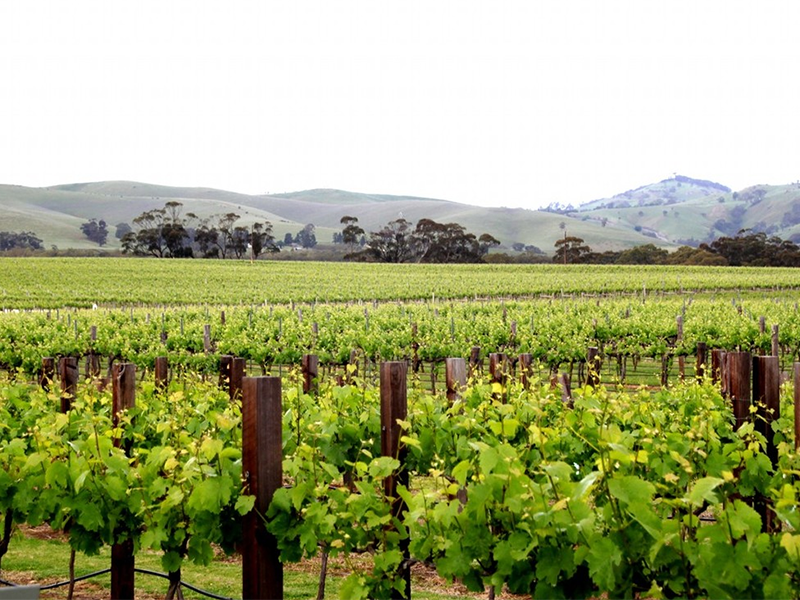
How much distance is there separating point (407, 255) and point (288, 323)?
78.6m

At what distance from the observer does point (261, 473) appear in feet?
12.9

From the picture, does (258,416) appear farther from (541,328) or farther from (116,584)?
(541,328)

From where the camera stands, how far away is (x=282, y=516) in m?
3.97

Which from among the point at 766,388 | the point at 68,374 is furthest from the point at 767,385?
the point at 68,374

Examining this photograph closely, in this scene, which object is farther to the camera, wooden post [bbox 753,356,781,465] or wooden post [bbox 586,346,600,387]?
wooden post [bbox 586,346,600,387]

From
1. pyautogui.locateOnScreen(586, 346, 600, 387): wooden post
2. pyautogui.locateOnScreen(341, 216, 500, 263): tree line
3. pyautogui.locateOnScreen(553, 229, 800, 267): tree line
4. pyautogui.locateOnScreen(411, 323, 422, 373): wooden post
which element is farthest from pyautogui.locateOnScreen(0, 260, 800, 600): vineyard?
pyautogui.locateOnScreen(341, 216, 500, 263): tree line

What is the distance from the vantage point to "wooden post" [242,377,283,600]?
3848 millimetres

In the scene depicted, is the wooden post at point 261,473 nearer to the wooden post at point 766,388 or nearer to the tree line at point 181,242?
the wooden post at point 766,388

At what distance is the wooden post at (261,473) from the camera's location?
3848 mm

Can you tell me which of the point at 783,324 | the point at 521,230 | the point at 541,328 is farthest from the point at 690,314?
the point at 521,230

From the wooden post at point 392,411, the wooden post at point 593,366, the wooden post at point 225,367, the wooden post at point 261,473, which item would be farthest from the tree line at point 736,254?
the wooden post at point 261,473

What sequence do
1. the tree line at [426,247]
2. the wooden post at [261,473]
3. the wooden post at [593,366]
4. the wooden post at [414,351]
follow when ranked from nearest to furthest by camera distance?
the wooden post at [261,473], the wooden post at [593,366], the wooden post at [414,351], the tree line at [426,247]

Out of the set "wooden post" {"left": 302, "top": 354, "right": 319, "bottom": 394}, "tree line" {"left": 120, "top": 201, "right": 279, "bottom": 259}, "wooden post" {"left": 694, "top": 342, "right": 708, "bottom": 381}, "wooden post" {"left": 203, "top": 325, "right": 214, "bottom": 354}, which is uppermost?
"tree line" {"left": 120, "top": 201, "right": 279, "bottom": 259}

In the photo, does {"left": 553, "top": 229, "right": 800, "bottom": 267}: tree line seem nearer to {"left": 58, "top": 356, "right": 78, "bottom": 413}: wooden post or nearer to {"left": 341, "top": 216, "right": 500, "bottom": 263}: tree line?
{"left": 341, "top": 216, "right": 500, "bottom": 263}: tree line
